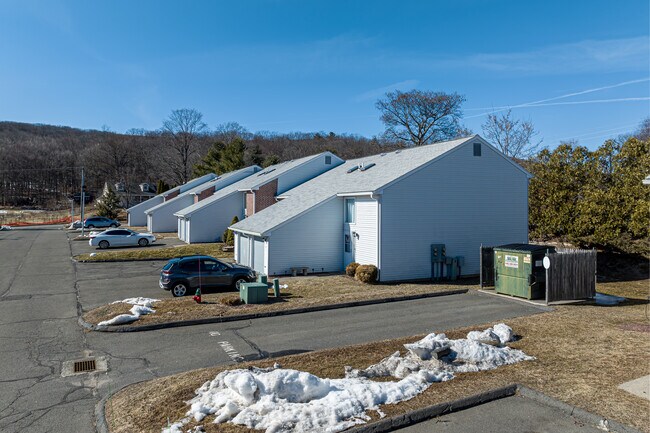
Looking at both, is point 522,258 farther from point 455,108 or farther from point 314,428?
point 455,108

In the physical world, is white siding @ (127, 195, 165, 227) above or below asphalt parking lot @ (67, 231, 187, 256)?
above

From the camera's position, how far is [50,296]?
1853 centimetres

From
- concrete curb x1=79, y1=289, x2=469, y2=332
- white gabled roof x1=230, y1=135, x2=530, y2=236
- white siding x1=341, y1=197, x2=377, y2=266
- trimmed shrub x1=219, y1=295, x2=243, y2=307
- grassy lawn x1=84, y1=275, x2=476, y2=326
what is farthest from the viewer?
white gabled roof x1=230, y1=135, x2=530, y2=236

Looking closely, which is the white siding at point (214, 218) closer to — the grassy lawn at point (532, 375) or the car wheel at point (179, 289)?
the car wheel at point (179, 289)

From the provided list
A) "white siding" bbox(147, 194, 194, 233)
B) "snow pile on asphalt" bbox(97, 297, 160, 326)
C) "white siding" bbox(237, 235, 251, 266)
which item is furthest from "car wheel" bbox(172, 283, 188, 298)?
"white siding" bbox(147, 194, 194, 233)

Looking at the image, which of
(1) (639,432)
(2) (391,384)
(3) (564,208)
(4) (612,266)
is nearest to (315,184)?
(3) (564,208)

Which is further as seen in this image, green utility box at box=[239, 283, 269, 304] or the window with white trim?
the window with white trim

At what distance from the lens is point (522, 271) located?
17.6 meters

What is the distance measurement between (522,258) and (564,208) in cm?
1360

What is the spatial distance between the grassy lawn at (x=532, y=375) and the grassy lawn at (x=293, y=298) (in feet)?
16.9

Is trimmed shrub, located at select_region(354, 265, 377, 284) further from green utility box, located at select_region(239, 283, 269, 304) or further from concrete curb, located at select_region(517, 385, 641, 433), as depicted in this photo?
concrete curb, located at select_region(517, 385, 641, 433)

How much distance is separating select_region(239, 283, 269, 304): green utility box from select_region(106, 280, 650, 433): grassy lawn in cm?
621

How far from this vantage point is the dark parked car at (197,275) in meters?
18.5

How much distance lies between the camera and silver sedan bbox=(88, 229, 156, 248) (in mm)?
36688
